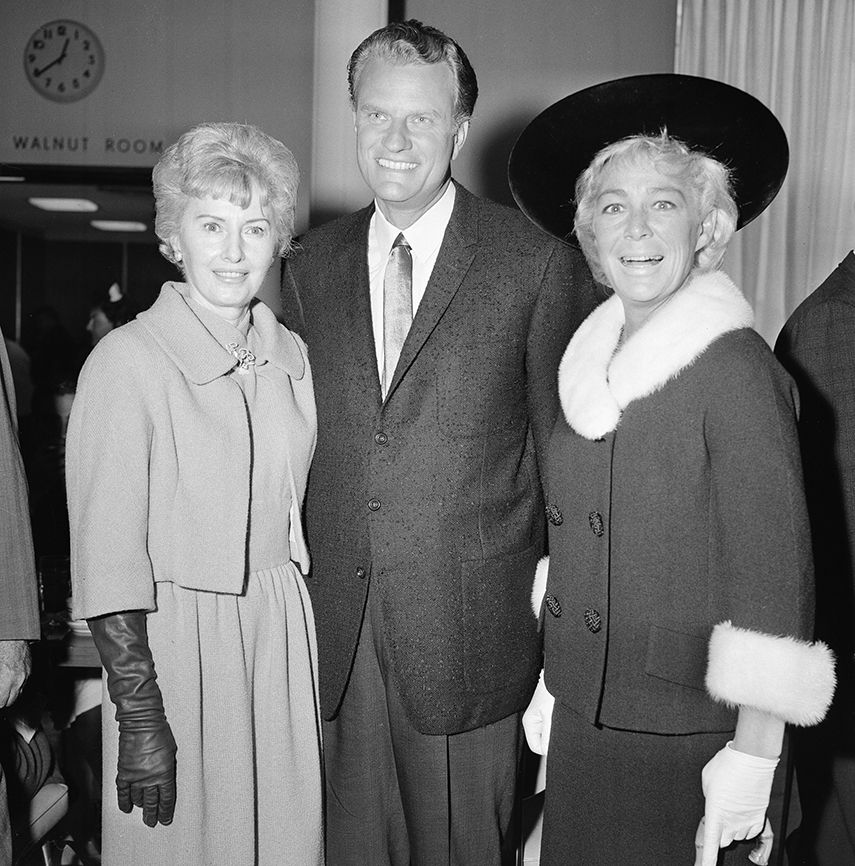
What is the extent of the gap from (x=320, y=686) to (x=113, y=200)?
533 centimetres

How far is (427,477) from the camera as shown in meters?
1.82

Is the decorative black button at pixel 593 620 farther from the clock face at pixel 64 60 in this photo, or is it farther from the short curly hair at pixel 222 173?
the clock face at pixel 64 60

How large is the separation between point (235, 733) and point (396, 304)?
0.86 meters

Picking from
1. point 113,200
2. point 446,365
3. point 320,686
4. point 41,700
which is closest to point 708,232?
point 446,365

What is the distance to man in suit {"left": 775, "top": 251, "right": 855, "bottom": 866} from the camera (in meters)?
2.02

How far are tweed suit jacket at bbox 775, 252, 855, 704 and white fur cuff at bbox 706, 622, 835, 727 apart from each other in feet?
2.17

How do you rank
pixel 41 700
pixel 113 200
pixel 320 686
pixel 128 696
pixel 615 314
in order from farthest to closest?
pixel 113 200, pixel 41 700, pixel 320 686, pixel 615 314, pixel 128 696

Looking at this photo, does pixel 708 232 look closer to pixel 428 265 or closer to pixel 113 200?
pixel 428 265

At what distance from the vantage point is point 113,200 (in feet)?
21.1

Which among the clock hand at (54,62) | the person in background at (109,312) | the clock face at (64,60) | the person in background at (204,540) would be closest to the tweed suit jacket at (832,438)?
the person in background at (204,540)

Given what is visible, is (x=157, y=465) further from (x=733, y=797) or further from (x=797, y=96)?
(x=797, y=96)

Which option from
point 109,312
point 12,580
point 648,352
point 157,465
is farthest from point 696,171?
point 109,312

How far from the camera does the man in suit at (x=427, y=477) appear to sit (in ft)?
6.00

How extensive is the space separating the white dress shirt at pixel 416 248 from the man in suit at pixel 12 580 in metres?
0.69
